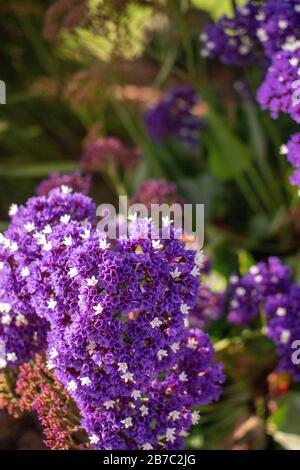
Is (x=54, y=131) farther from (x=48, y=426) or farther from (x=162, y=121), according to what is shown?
(x=48, y=426)

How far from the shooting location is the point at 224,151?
150 inches

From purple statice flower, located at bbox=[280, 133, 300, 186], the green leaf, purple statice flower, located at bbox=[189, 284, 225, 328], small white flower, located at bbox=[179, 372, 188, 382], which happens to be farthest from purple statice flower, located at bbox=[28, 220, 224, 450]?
the green leaf

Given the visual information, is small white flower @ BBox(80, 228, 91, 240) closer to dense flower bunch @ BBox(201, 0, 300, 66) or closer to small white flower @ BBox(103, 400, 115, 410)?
small white flower @ BBox(103, 400, 115, 410)

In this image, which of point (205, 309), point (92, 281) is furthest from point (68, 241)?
point (205, 309)

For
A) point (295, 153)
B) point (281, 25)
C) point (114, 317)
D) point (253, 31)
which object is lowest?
point (114, 317)

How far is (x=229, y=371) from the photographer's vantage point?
3.08 meters

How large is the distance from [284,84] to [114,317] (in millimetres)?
1024

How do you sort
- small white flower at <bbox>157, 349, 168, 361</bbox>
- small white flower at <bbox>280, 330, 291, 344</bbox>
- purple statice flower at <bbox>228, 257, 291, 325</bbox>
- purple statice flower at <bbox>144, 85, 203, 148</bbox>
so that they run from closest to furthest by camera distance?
small white flower at <bbox>157, 349, 168, 361</bbox>
small white flower at <bbox>280, 330, 291, 344</bbox>
purple statice flower at <bbox>228, 257, 291, 325</bbox>
purple statice flower at <bbox>144, 85, 203, 148</bbox>

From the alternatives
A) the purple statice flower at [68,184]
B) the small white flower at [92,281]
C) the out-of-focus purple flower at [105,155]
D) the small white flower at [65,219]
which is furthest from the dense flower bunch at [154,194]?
the small white flower at [92,281]

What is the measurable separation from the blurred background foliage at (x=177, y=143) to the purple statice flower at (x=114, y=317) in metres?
0.94

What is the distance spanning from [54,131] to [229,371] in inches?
112

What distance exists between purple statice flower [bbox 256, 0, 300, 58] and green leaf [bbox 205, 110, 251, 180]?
95 centimetres

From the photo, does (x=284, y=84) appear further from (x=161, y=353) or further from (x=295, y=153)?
(x=161, y=353)

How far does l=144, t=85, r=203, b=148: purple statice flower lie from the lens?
398 centimetres
